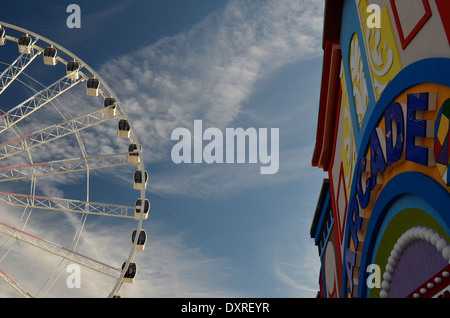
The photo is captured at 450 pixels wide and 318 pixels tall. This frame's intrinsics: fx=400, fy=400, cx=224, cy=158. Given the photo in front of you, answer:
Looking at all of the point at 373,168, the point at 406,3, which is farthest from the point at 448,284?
the point at 406,3

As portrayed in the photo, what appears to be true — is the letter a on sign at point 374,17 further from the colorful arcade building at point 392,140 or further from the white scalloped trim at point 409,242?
the white scalloped trim at point 409,242

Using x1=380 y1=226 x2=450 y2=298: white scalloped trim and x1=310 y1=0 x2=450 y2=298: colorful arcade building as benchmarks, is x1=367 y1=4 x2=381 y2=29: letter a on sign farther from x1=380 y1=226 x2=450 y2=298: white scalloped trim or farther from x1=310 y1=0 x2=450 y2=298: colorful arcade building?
x1=380 y1=226 x2=450 y2=298: white scalloped trim

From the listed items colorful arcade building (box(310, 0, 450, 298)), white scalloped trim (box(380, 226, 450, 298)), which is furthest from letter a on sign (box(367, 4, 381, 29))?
white scalloped trim (box(380, 226, 450, 298))

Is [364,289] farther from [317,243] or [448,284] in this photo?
[317,243]

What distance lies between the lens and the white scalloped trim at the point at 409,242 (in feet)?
15.0

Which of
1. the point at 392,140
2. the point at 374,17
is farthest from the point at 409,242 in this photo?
the point at 374,17

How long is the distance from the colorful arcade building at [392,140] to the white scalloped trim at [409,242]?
0.05ft

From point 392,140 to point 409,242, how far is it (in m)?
1.46

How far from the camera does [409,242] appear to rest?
5.64 meters

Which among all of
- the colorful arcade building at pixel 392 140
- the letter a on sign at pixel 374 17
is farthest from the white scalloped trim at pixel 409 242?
the letter a on sign at pixel 374 17

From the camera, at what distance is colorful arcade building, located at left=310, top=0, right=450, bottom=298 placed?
15.1ft

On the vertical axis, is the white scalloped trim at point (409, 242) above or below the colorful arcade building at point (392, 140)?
below

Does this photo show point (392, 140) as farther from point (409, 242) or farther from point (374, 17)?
point (374, 17)
